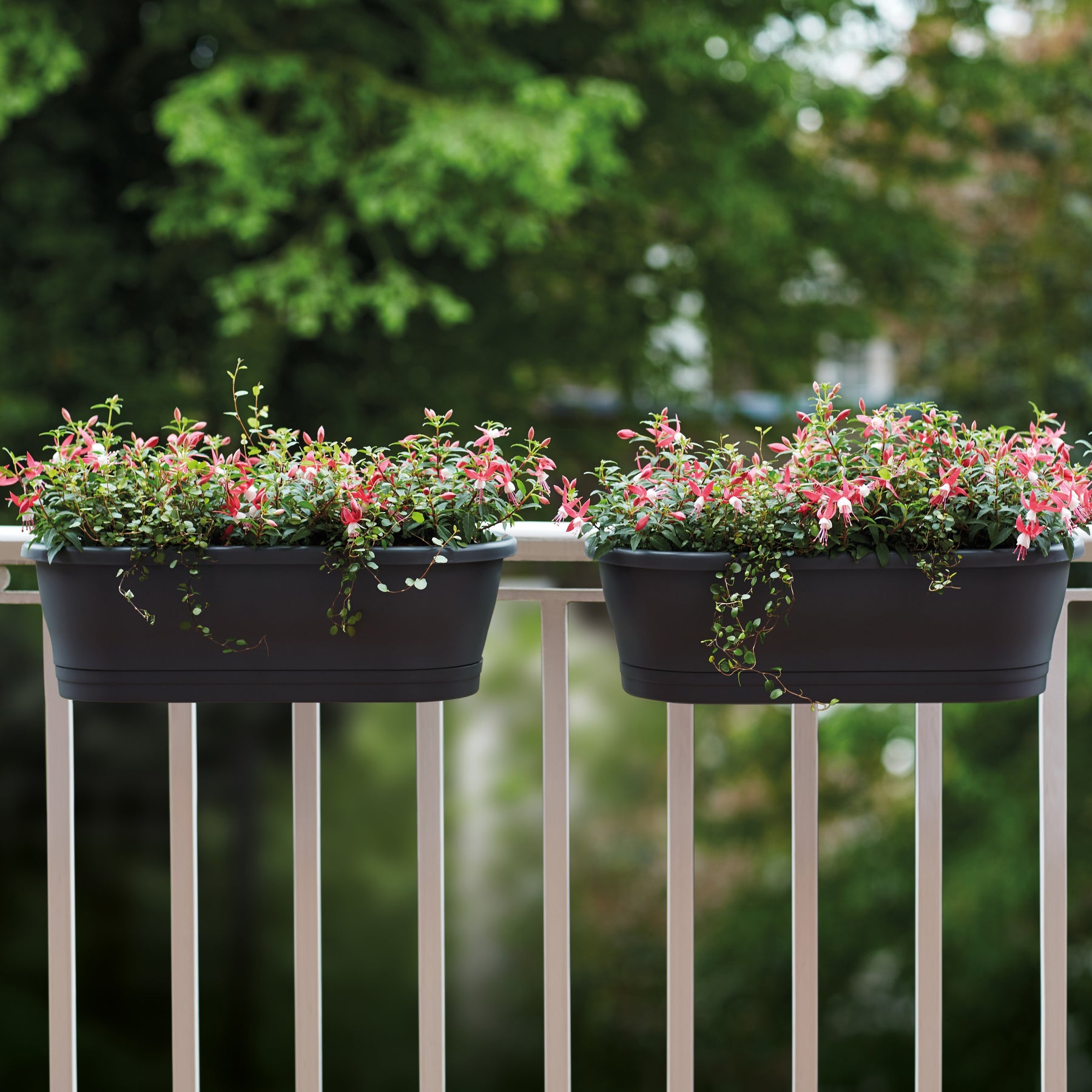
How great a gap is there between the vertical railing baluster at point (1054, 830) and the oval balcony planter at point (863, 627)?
0.17 m

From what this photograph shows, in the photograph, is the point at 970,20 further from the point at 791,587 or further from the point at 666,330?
the point at 791,587

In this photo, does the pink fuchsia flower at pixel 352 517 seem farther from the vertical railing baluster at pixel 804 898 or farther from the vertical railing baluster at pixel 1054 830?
the vertical railing baluster at pixel 1054 830

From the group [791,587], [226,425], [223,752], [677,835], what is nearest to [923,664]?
[791,587]

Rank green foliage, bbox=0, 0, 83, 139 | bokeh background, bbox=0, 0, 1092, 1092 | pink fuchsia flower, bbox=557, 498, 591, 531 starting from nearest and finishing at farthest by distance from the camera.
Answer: pink fuchsia flower, bbox=557, 498, 591, 531
green foliage, bbox=0, 0, 83, 139
bokeh background, bbox=0, 0, 1092, 1092

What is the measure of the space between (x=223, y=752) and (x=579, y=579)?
1.98 meters

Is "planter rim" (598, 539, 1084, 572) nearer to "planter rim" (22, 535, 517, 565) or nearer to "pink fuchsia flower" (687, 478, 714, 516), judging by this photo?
"pink fuchsia flower" (687, 478, 714, 516)

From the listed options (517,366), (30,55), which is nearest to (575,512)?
(30,55)

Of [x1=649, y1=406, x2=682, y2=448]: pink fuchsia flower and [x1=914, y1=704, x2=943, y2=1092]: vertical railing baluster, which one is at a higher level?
[x1=649, y1=406, x2=682, y2=448]: pink fuchsia flower

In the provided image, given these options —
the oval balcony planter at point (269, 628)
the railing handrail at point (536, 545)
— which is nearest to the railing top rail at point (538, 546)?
the railing handrail at point (536, 545)

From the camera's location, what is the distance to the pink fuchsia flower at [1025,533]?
3.59ft

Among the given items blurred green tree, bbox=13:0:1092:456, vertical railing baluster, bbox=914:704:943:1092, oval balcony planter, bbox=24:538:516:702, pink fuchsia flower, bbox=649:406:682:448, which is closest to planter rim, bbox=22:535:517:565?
oval balcony planter, bbox=24:538:516:702

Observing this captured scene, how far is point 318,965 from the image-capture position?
141 centimetres

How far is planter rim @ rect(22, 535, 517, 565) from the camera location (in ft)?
3.73

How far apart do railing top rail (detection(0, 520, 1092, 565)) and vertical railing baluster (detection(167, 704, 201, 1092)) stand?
253mm
